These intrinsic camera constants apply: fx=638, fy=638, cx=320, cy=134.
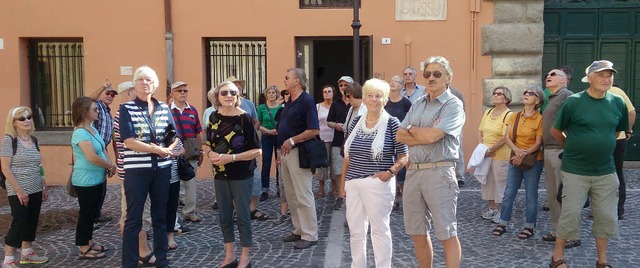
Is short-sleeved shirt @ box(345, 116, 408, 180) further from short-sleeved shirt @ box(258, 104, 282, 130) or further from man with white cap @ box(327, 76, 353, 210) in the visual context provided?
short-sleeved shirt @ box(258, 104, 282, 130)

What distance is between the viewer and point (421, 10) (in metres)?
10.7

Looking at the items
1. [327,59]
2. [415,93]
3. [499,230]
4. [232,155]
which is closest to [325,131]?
[415,93]

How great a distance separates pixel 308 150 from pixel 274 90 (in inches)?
119

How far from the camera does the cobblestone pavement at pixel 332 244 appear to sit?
241 inches

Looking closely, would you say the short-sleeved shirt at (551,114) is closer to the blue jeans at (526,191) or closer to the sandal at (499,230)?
the blue jeans at (526,191)

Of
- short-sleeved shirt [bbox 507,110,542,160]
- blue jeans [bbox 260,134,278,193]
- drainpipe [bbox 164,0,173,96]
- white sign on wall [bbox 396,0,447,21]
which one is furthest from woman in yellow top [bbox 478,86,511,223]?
drainpipe [bbox 164,0,173,96]

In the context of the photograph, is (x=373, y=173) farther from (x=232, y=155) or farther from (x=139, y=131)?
(x=139, y=131)

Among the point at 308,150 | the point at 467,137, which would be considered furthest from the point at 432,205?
the point at 467,137

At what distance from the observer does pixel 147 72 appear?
5.53m

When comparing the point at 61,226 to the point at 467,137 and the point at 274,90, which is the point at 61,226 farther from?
the point at 467,137

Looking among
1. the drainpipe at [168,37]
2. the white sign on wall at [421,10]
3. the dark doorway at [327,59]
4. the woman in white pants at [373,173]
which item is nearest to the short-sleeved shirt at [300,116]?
the woman in white pants at [373,173]

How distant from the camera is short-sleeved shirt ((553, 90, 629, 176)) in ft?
18.0

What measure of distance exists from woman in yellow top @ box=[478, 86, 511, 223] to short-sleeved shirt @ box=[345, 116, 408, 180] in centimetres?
255

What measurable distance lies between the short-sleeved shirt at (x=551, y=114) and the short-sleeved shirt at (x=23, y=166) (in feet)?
16.9
